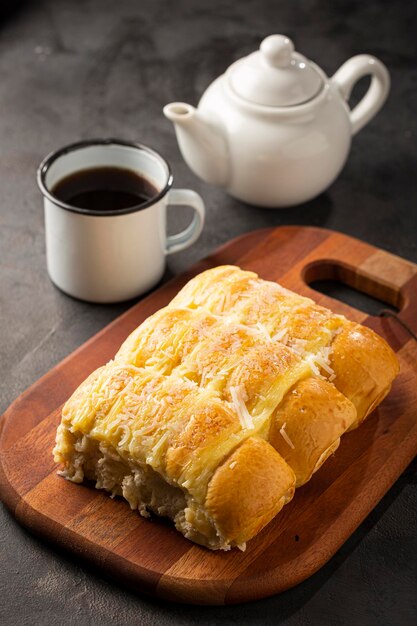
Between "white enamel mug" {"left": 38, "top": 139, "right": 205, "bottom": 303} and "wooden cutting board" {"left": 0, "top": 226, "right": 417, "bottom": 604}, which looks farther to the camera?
"white enamel mug" {"left": 38, "top": 139, "right": 205, "bottom": 303}

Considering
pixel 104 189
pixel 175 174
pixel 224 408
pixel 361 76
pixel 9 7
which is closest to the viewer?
pixel 224 408

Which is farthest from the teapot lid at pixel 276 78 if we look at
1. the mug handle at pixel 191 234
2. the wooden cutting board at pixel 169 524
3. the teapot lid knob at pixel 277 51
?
the wooden cutting board at pixel 169 524

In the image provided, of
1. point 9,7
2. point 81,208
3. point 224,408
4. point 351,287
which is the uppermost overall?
point 224,408

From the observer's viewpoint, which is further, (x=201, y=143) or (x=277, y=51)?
(x=201, y=143)

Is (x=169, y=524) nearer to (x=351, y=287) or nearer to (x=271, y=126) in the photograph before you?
(x=351, y=287)

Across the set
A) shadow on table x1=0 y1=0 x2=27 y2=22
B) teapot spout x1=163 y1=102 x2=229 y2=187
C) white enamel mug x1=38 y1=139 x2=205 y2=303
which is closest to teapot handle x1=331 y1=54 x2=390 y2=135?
teapot spout x1=163 y1=102 x2=229 y2=187

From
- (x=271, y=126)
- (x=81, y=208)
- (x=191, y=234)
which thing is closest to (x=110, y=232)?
(x=81, y=208)

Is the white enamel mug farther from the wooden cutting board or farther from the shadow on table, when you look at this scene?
the shadow on table
